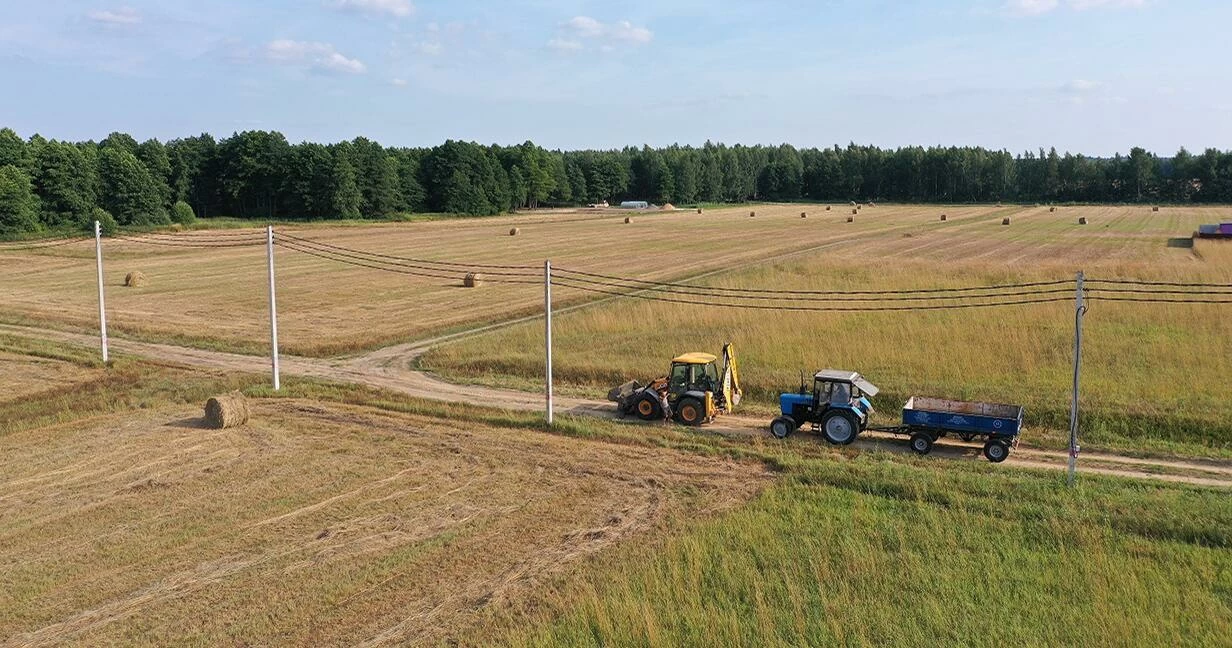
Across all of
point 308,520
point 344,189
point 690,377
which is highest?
point 344,189

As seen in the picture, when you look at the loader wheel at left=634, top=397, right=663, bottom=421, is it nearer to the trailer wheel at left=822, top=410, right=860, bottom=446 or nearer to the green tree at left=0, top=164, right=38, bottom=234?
the trailer wheel at left=822, top=410, right=860, bottom=446

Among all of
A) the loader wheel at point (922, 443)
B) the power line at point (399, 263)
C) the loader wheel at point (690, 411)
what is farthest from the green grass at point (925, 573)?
the power line at point (399, 263)

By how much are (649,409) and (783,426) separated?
12.0 feet

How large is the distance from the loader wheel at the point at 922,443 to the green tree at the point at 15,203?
268 feet

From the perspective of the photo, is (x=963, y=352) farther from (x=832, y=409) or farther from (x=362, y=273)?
(x=362, y=273)

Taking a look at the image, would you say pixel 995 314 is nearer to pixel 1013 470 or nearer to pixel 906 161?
pixel 1013 470

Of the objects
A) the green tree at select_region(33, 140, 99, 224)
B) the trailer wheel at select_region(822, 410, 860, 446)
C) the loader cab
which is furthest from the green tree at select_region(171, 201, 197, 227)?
the trailer wheel at select_region(822, 410, 860, 446)

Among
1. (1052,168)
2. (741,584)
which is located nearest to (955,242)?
(741,584)

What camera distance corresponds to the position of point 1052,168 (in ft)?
531

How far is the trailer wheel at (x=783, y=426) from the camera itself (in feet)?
70.5

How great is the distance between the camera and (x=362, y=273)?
5481 cm

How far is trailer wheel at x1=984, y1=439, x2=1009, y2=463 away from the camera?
19344mm

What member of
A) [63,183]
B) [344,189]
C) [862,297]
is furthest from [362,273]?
[344,189]

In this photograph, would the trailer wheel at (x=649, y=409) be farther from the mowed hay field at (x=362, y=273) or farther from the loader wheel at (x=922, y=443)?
the mowed hay field at (x=362, y=273)
